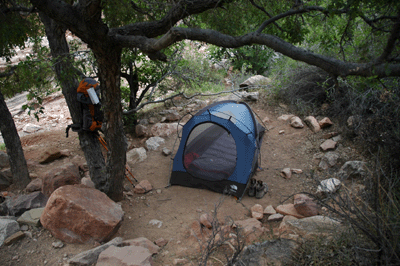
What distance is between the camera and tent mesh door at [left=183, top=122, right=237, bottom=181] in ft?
17.2

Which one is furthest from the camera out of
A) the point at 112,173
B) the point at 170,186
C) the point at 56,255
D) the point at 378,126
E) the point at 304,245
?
the point at 170,186

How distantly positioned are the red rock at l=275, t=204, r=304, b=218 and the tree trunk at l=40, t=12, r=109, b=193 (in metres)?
2.69

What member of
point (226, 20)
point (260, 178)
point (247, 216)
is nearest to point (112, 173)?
point (247, 216)

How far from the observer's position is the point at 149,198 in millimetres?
4961

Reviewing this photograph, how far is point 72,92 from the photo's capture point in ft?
15.2

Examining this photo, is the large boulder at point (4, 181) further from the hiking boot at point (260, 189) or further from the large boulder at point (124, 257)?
the hiking boot at point (260, 189)

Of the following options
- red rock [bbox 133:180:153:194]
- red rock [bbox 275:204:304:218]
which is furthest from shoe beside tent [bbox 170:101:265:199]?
red rock [bbox 275:204:304:218]

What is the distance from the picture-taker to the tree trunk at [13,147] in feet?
16.0

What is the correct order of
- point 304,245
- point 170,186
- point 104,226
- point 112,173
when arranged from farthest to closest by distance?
point 170,186 < point 112,173 < point 104,226 < point 304,245

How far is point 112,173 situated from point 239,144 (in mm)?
2187

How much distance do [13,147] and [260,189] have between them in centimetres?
444

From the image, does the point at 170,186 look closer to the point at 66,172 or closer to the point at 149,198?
the point at 149,198

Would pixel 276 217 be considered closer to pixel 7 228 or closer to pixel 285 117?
pixel 7 228

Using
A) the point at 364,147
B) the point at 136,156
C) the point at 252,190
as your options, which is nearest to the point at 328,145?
the point at 364,147
